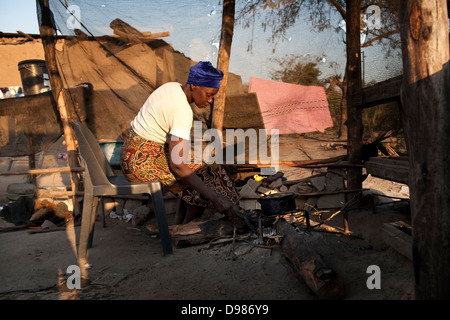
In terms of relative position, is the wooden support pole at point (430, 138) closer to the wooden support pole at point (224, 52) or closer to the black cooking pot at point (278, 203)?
the black cooking pot at point (278, 203)

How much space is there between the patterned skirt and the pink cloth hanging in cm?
157

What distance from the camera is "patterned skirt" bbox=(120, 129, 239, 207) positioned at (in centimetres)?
285

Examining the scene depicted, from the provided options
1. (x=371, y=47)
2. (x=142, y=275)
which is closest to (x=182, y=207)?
→ (x=142, y=275)

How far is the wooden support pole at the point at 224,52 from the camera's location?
13.9ft

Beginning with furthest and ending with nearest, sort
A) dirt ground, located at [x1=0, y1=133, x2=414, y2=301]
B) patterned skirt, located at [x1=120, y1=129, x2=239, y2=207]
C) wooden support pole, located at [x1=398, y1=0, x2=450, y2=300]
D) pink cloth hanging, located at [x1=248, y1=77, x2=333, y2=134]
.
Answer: pink cloth hanging, located at [x1=248, y1=77, x2=333, y2=134] → patterned skirt, located at [x1=120, y1=129, x2=239, y2=207] → dirt ground, located at [x1=0, y1=133, x2=414, y2=301] → wooden support pole, located at [x1=398, y1=0, x2=450, y2=300]

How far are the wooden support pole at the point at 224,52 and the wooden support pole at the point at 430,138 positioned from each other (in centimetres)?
291

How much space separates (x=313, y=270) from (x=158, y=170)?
1.63 meters

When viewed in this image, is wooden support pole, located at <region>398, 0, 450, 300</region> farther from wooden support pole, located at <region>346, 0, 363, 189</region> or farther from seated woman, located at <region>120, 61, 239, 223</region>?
wooden support pole, located at <region>346, 0, 363, 189</region>

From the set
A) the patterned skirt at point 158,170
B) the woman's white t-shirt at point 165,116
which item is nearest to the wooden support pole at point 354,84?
the patterned skirt at point 158,170

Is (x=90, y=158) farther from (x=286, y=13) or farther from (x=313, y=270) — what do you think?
(x=286, y=13)

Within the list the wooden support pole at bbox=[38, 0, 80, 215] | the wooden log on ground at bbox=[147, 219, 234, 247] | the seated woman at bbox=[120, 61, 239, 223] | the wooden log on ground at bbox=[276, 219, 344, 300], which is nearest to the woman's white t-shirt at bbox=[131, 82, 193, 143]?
the seated woman at bbox=[120, 61, 239, 223]

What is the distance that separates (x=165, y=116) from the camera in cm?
277

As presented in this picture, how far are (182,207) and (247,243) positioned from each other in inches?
40.6

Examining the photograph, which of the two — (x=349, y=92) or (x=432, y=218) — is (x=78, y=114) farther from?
(x=432, y=218)
